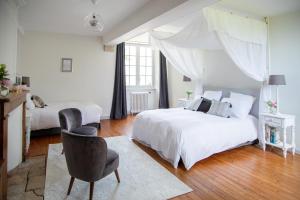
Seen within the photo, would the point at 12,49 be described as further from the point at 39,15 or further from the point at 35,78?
the point at 35,78

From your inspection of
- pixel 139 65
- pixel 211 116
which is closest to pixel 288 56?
pixel 211 116

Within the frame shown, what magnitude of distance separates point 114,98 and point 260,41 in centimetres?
435

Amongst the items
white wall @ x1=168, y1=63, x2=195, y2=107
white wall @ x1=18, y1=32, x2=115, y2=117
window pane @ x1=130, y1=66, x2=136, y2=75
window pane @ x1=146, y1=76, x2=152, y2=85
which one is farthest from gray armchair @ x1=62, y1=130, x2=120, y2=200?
window pane @ x1=146, y1=76, x2=152, y2=85

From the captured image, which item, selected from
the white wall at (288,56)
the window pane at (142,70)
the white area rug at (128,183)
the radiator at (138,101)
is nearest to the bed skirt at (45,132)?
the white area rug at (128,183)

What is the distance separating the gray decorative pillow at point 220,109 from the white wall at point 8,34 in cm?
347

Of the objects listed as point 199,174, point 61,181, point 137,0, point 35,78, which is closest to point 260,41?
point 137,0

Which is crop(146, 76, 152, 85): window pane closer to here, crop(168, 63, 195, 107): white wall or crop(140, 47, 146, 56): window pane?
crop(168, 63, 195, 107): white wall

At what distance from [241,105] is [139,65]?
4.10 meters

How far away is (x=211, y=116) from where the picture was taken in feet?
12.8

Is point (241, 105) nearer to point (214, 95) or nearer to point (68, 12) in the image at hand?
point (214, 95)

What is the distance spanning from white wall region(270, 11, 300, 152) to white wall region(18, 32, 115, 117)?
14.6 feet

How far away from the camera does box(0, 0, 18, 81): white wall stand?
8.54ft

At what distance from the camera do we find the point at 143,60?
23.9ft

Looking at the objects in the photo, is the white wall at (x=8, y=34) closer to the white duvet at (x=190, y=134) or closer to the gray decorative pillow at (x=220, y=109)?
the white duvet at (x=190, y=134)
